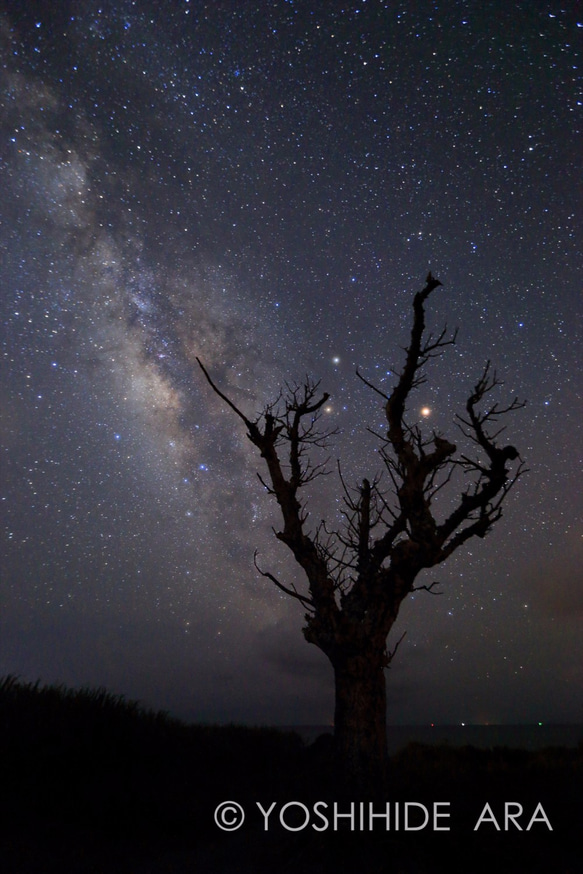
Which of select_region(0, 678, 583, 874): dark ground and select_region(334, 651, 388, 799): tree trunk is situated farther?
select_region(334, 651, 388, 799): tree trunk

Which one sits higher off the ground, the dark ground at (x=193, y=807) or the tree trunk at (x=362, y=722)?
the tree trunk at (x=362, y=722)

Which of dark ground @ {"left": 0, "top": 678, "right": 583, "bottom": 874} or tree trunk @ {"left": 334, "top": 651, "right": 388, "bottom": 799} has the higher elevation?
tree trunk @ {"left": 334, "top": 651, "right": 388, "bottom": 799}

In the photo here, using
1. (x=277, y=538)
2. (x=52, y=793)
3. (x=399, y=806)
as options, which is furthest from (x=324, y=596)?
(x=52, y=793)

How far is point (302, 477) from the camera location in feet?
34.2

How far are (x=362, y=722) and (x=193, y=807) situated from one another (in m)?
3.03

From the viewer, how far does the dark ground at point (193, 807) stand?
20.0 feet

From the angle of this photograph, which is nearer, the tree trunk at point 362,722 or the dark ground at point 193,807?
the dark ground at point 193,807

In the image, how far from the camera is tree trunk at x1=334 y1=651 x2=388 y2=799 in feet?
24.4

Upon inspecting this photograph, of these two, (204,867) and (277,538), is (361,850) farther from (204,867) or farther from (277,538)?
(277,538)

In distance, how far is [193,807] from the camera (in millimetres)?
8133

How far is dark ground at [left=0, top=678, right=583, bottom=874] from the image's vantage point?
609cm

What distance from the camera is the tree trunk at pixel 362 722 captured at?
7.45 m

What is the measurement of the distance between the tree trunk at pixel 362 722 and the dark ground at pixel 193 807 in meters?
0.39

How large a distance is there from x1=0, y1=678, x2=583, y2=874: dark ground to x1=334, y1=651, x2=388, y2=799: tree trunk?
0.39m
